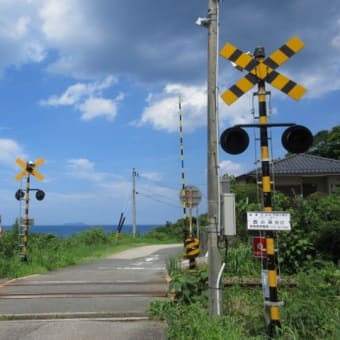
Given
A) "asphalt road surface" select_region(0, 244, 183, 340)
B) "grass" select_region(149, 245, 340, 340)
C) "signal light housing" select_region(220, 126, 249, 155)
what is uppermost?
"signal light housing" select_region(220, 126, 249, 155)

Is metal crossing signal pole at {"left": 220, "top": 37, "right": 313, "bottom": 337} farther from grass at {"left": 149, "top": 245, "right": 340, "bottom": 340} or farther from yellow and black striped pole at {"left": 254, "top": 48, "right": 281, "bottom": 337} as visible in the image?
grass at {"left": 149, "top": 245, "right": 340, "bottom": 340}

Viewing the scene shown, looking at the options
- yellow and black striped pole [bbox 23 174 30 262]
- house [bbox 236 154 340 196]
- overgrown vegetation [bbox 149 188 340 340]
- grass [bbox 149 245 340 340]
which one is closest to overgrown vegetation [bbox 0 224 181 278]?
yellow and black striped pole [bbox 23 174 30 262]

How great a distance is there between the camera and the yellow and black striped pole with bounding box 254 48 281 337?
228 inches

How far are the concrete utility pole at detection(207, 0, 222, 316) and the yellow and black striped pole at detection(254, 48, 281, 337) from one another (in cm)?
82

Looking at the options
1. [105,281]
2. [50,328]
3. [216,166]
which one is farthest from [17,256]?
[216,166]

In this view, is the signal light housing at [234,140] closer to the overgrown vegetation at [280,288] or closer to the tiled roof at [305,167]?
the overgrown vegetation at [280,288]

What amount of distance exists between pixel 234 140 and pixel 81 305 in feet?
16.0

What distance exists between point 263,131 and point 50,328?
14.0ft

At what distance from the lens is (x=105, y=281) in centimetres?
1255

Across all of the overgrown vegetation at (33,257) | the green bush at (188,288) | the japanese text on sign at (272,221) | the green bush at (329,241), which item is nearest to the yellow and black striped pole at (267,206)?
the japanese text on sign at (272,221)

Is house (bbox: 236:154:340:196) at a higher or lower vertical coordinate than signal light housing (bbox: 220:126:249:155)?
higher

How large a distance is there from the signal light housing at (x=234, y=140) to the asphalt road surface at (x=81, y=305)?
2.76 metres

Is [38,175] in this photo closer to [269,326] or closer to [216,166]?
[216,166]

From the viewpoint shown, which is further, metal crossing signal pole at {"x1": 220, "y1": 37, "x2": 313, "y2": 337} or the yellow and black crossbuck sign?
the yellow and black crossbuck sign
